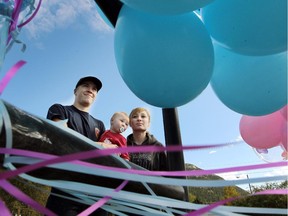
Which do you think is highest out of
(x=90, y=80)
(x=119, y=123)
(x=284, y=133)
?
(x=90, y=80)

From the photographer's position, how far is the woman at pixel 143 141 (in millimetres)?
1689

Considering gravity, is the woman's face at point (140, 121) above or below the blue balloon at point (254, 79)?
above

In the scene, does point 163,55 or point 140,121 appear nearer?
point 163,55

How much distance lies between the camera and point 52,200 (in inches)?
55.1

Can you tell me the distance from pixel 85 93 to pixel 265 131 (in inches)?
35.9

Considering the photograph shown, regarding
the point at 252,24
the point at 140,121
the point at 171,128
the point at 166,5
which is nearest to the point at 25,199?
the point at 166,5

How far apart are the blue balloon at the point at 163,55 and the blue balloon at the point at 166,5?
10cm

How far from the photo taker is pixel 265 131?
153 cm

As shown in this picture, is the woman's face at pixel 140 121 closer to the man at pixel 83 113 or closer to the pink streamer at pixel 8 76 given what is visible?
the man at pixel 83 113

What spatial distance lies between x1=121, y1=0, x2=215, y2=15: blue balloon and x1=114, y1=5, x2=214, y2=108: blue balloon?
10 centimetres

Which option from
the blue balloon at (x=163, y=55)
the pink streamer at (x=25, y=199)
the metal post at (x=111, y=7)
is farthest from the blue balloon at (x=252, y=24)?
the pink streamer at (x=25, y=199)

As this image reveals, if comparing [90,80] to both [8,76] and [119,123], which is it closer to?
[119,123]

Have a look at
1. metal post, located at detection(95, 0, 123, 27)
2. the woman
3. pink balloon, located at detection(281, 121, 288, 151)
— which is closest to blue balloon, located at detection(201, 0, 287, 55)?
metal post, located at detection(95, 0, 123, 27)

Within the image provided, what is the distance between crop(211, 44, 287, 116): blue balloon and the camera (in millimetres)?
1159
